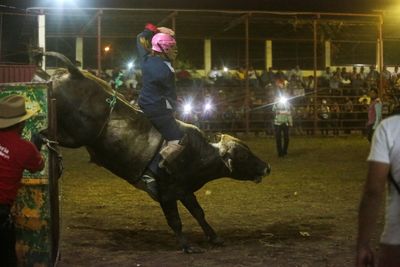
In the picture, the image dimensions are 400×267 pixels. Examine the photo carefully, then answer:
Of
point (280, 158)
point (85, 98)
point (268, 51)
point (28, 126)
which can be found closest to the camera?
point (28, 126)

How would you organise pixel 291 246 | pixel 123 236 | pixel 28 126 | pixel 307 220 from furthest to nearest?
pixel 307 220 < pixel 123 236 < pixel 291 246 < pixel 28 126

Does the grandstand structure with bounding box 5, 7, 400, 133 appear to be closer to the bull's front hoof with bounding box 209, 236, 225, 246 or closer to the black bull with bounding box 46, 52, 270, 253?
the black bull with bounding box 46, 52, 270, 253

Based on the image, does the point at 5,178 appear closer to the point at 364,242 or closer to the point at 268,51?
the point at 364,242

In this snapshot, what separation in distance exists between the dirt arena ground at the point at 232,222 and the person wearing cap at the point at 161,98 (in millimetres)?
898

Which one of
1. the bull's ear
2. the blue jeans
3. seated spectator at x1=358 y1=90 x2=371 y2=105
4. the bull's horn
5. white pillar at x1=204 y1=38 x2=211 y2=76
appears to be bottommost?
the blue jeans

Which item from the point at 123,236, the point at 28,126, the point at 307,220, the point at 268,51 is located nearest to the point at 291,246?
the point at 307,220

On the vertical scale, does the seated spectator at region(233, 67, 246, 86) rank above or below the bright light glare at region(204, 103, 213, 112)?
above

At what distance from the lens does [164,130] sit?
6559 millimetres

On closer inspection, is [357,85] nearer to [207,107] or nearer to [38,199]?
[207,107]

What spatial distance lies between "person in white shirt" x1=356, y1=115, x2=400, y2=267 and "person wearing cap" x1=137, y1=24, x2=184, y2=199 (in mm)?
3626

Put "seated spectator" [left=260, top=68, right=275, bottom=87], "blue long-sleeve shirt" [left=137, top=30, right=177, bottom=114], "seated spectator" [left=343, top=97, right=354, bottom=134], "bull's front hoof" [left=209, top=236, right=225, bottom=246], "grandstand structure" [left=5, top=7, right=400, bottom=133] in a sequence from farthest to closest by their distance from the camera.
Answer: "seated spectator" [left=260, top=68, right=275, bottom=87], "seated spectator" [left=343, top=97, right=354, bottom=134], "grandstand structure" [left=5, top=7, right=400, bottom=133], "bull's front hoof" [left=209, top=236, right=225, bottom=246], "blue long-sleeve shirt" [left=137, top=30, right=177, bottom=114]

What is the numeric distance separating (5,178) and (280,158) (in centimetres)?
1191

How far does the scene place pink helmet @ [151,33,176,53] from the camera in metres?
6.54

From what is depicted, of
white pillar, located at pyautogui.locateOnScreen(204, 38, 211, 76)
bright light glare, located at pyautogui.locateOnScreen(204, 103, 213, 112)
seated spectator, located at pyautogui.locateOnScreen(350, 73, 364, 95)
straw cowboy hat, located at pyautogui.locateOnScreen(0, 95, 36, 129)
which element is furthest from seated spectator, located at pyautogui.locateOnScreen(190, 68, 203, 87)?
straw cowboy hat, located at pyautogui.locateOnScreen(0, 95, 36, 129)
